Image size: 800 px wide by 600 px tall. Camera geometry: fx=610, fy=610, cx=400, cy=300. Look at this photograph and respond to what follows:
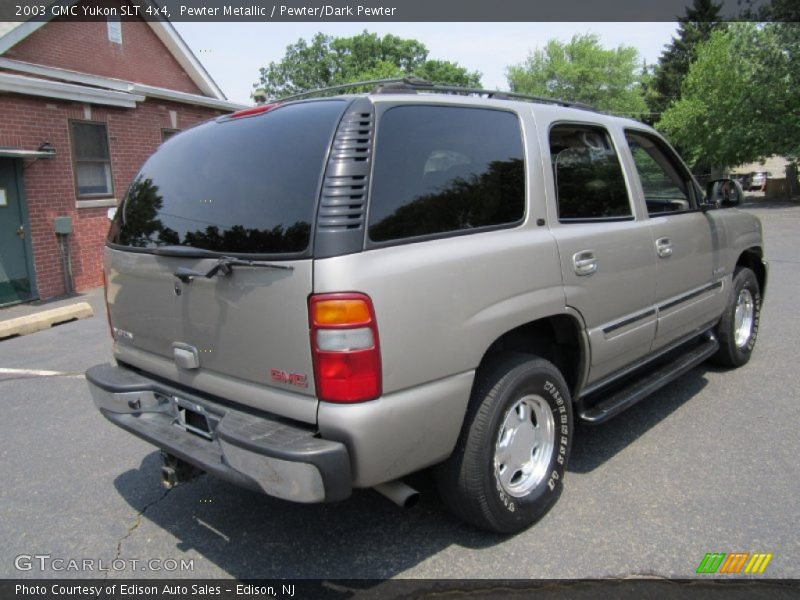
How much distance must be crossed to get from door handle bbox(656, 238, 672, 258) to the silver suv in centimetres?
22

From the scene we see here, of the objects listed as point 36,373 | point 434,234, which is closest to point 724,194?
point 434,234

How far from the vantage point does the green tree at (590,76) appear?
60.0m

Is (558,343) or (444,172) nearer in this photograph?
(444,172)

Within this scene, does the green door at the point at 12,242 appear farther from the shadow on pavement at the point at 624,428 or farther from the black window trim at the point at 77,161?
the shadow on pavement at the point at 624,428

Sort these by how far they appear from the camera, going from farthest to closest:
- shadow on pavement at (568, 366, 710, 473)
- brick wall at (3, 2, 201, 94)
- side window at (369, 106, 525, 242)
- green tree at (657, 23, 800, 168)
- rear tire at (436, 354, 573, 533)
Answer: green tree at (657, 23, 800, 168) → brick wall at (3, 2, 201, 94) → shadow on pavement at (568, 366, 710, 473) → rear tire at (436, 354, 573, 533) → side window at (369, 106, 525, 242)

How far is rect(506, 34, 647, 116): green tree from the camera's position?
60000 millimetres

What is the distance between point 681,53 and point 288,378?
55.5 meters

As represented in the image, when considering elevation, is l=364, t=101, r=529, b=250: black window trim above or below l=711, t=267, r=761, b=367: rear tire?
above

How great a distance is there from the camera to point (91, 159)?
36.3 ft

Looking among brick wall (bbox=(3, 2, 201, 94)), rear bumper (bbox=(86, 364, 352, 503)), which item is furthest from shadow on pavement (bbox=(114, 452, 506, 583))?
brick wall (bbox=(3, 2, 201, 94))

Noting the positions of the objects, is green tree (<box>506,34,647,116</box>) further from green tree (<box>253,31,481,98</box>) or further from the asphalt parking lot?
the asphalt parking lot

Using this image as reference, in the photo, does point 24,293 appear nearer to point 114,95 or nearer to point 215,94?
point 114,95

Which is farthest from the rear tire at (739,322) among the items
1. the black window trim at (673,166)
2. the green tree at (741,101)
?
the green tree at (741,101)

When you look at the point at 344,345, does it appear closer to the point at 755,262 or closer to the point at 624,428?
the point at 624,428
